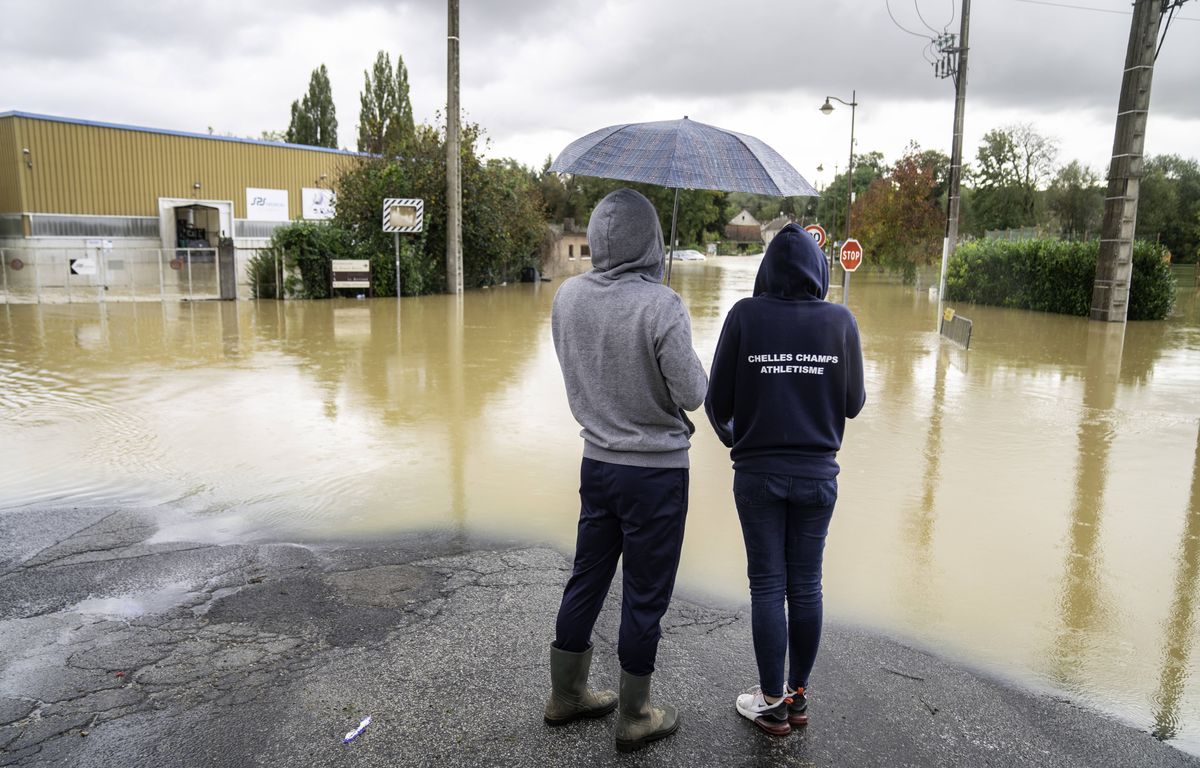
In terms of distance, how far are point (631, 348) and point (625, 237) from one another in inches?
16.0

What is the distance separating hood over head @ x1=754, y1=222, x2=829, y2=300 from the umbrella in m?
0.45

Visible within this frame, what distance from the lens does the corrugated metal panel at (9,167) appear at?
104 ft

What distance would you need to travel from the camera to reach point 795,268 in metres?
3.07

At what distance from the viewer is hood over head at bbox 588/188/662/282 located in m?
3.10

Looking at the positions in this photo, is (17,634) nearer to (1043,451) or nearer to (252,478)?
(252,478)

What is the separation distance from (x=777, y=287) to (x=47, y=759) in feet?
10.0

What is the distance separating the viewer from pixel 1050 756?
315 cm

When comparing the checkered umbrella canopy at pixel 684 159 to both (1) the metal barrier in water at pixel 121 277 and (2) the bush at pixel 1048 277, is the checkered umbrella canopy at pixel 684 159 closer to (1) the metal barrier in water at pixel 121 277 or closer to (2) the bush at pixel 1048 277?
(2) the bush at pixel 1048 277

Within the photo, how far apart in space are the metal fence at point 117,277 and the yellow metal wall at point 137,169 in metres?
10.9

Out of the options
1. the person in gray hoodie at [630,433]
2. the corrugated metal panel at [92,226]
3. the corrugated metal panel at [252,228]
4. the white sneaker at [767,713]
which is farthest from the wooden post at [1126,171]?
the corrugated metal panel at [92,226]

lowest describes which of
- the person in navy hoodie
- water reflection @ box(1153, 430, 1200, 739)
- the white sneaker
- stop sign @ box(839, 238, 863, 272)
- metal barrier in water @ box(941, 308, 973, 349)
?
water reflection @ box(1153, 430, 1200, 739)

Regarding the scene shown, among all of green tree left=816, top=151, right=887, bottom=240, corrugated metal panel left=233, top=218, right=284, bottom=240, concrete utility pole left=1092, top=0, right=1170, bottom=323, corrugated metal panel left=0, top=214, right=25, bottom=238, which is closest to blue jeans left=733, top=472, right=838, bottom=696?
concrete utility pole left=1092, top=0, right=1170, bottom=323

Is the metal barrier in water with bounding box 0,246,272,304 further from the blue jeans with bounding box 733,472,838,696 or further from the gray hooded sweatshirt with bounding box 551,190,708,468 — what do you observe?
the blue jeans with bounding box 733,472,838,696

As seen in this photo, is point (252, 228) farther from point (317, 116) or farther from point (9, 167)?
point (317, 116)
